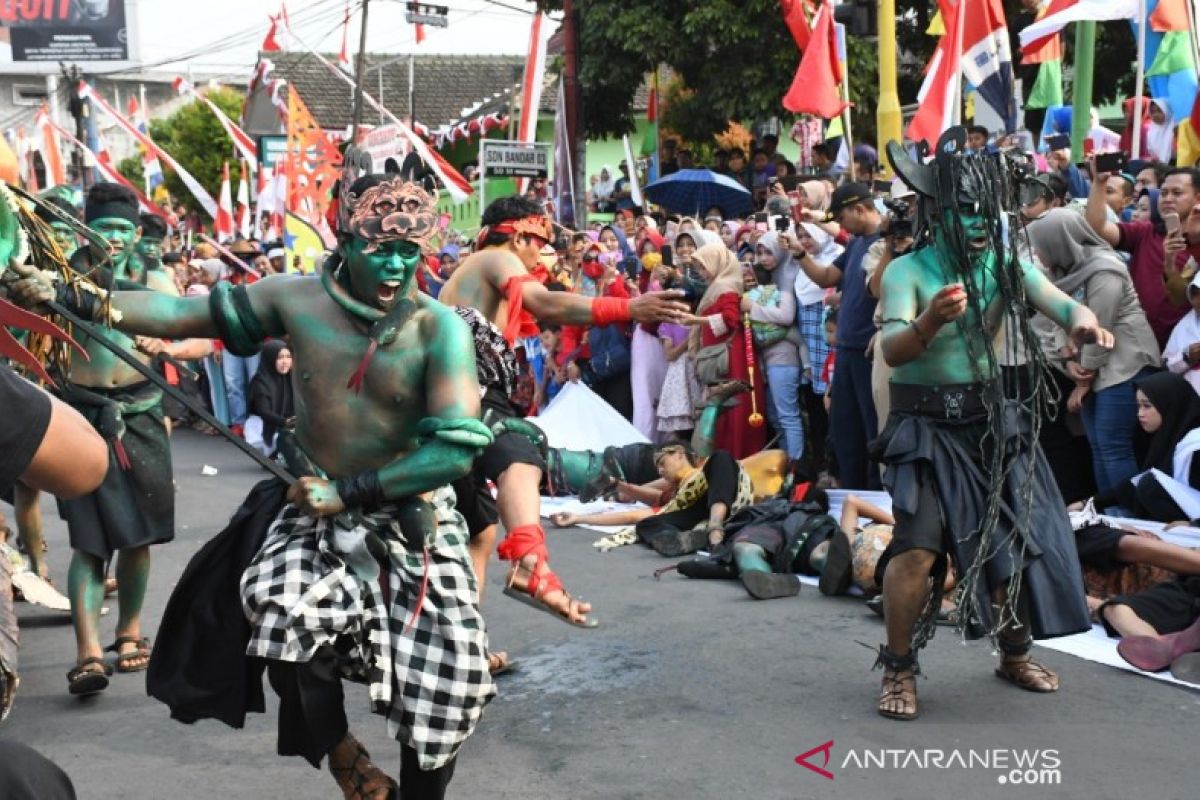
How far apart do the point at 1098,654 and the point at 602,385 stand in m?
6.54

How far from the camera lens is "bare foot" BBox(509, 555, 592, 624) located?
4.68 meters

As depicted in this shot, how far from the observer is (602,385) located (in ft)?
41.8

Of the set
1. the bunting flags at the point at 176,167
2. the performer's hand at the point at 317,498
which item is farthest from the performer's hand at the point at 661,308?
the bunting flags at the point at 176,167

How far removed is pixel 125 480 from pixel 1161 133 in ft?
27.6

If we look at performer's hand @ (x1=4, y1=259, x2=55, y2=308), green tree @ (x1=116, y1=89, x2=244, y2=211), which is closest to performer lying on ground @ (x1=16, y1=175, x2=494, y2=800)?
performer's hand @ (x1=4, y1=259, x2=55, y2=308)

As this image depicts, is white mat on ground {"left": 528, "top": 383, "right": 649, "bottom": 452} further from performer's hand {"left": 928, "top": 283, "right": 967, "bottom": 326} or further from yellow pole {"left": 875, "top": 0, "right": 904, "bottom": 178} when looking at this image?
performer's hand {"left": 928, "top": 283, "right": 967, "bottom": 326}

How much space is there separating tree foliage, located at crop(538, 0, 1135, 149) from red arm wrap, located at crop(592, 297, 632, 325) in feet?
56.6

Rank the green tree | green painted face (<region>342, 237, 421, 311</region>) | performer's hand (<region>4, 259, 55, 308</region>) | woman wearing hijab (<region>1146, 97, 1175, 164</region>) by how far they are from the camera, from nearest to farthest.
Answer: performer's hand (<region>4, 259, 55, 308</region>), green painted face (<region>342, 237, 421, 311</region>), woman wearing hijab (<region>1146, 97, 1175, 164</region>), the green tree

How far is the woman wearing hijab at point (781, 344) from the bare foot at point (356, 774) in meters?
6.76

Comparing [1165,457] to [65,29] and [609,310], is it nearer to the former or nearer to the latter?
[609,310]

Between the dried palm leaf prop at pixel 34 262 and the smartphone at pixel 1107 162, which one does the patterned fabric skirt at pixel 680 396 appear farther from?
the dried palm leaf prop at pixel 34 262

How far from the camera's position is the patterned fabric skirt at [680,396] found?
11.6 metres

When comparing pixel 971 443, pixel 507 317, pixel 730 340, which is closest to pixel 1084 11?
pixel 730 340

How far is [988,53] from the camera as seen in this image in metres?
11.5
